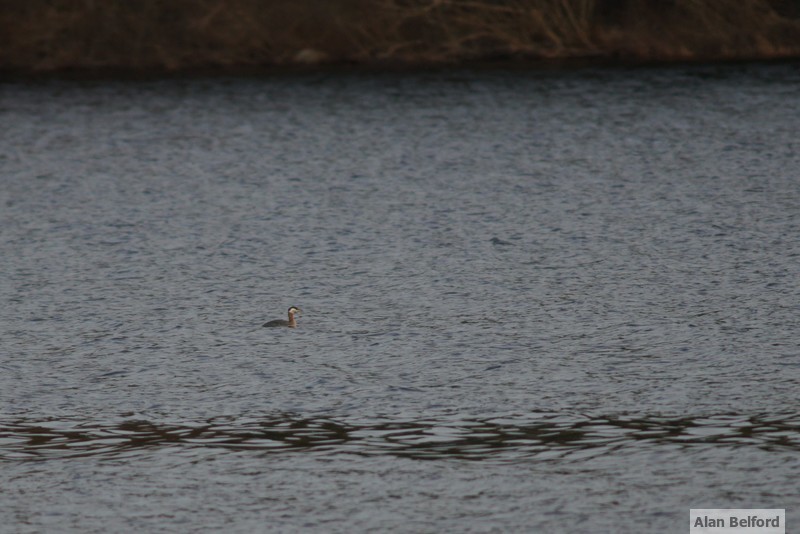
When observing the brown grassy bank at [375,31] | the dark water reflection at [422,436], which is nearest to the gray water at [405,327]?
the dark water reflection at [422,436]

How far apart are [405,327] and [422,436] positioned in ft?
13.3

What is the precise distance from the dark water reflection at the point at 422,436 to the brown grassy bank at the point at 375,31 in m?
33.9

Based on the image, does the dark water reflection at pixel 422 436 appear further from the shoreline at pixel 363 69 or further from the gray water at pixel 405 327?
the shoreline at pixel 363 69

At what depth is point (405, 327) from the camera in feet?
53.1

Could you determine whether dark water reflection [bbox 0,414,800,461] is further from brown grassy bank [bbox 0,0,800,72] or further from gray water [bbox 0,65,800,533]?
brown grassy bank [bbox 0,0,800,72]

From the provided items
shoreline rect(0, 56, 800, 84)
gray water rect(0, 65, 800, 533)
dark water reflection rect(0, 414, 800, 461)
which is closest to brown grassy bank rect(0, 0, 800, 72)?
shoreline rect(0, 56, 800, 84)

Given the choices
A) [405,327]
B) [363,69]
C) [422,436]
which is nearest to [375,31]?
[363,69]

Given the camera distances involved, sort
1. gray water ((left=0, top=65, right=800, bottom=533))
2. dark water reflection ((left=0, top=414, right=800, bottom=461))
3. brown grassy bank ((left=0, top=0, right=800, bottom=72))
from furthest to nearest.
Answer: brown grassy bank ((left=0, top=0, right=800, bottom=72)) → dark water reflection ((left=0, top=414, right=800, bottom=461)) → gray water ((left=0, top=65, right=800, bottom=533))

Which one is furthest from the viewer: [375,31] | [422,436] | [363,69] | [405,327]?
[375,31]

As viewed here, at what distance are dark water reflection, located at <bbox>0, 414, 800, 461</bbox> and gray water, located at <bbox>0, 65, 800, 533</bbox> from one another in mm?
37

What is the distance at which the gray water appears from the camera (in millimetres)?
10914

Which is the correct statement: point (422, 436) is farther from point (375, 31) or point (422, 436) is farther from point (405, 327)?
point (375, 31)

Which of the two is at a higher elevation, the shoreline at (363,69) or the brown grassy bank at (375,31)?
the brown grassy bank at (375,31)

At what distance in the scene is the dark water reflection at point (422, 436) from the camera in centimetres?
1173
